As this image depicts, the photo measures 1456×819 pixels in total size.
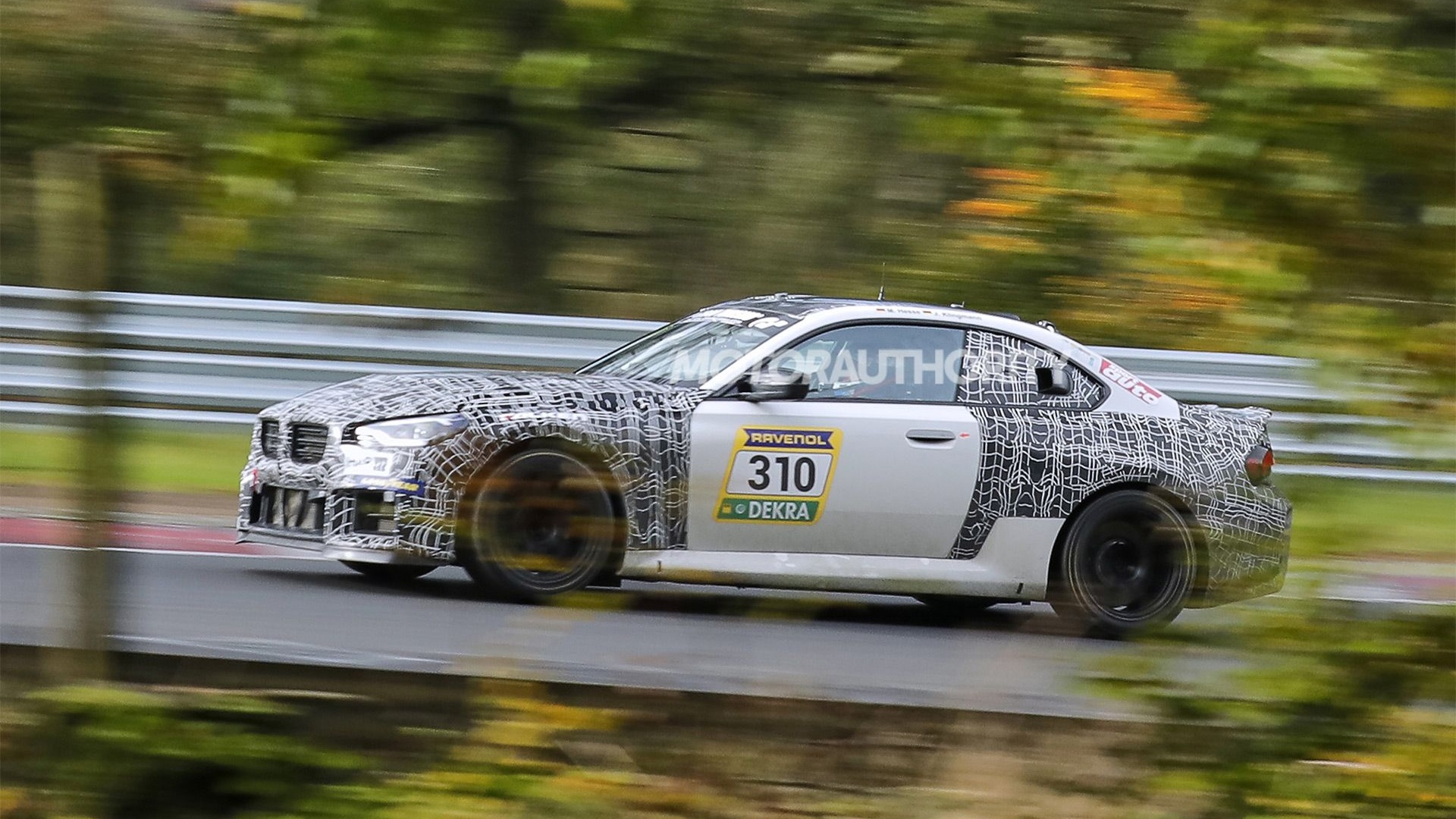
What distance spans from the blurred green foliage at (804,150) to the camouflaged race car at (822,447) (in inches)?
111

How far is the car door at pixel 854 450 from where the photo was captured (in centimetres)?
734

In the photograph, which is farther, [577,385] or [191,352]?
[191,352]

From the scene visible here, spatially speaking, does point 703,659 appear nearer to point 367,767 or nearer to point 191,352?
point 367,767

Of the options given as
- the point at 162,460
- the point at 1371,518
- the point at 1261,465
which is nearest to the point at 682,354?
the point at 162,460

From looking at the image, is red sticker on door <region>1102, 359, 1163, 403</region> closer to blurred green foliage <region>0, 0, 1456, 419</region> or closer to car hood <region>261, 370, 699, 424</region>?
→ car hood <region>261, 370, 699, 424</region>

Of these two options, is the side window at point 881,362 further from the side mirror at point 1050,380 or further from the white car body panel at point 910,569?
the white car body panel at point 910,569

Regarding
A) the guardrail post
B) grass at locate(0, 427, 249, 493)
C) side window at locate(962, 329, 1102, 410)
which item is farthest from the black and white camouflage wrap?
the guardrail post

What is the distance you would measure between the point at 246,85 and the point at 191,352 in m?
4.73

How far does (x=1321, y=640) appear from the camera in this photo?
3715mm

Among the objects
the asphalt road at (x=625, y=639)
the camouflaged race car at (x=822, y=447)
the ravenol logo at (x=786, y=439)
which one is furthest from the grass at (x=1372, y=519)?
the ravenol logo at (x=786, y=439)

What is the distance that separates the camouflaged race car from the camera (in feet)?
23.1

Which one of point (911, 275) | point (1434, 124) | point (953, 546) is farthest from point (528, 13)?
point (953, 546)

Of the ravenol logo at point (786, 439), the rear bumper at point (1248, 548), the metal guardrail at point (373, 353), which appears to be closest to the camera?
the metal guardrail at point (373, 353)

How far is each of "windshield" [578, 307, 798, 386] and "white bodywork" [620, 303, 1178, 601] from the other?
66 mm
